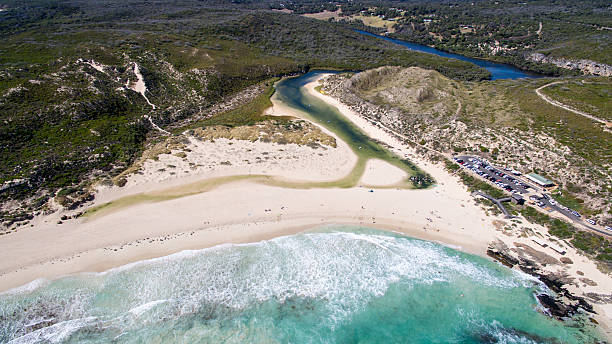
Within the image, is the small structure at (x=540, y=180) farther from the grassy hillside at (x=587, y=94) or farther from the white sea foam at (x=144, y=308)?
the white sea foam at (x=144, y=308)

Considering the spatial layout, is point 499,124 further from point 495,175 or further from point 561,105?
point 561,105

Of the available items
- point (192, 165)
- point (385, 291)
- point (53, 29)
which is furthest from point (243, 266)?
point (53, 29)

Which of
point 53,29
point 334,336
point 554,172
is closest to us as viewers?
point 334,336

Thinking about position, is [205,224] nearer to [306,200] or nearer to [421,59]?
[306,200]

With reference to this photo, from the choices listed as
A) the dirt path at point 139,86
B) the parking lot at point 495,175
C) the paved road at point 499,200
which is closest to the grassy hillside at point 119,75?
the dirt path at point 139,86

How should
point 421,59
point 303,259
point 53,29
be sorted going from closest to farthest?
point 303,259 < point 53,29 < point 421,59

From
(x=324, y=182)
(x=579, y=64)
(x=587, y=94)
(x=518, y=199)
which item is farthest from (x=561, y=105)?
(x=324, y=182)
